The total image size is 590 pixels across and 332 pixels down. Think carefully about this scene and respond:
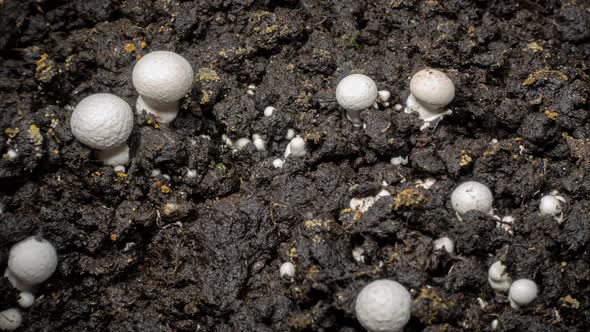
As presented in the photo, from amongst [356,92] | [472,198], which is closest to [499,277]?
[472,198]

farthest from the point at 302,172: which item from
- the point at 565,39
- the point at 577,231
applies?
the point at 565,39

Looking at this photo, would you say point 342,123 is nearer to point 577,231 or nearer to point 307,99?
point 307,99

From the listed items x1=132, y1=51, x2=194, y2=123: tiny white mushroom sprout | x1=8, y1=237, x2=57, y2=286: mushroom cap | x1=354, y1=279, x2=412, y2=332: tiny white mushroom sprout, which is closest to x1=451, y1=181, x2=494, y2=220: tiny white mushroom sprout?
x1=354, y1=279, x2=412, y2=332: tiny white mushroom sprout

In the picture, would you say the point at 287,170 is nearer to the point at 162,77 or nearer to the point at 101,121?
the point at 162,77

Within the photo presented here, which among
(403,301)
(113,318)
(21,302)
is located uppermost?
(403,301)

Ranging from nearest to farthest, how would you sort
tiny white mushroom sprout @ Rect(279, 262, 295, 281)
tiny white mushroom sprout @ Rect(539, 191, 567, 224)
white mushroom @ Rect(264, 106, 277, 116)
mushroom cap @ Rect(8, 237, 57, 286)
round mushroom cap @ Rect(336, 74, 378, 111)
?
mushroom cap @ Rect(8, 237, 57, 286) → tiny white mushroom sprout @ Rect(279, 262, 295, 281) → tiny white mushroom sprout @ Rect(539, 191, 567, 224) → round mushroom cap @ Rect(336, 74, 378, 111) → white mushroom @ Rect(264, 106, 277, 116)

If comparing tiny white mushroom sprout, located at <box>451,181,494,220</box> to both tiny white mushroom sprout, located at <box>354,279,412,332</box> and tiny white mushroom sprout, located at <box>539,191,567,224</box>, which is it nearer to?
tiny white mushroom sprout, located at <box>539,191,567,224</box>

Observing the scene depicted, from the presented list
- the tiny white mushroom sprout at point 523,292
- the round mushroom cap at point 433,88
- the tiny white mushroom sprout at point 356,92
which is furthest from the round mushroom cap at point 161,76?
the tiny white mushroom sprout at point 523,292
